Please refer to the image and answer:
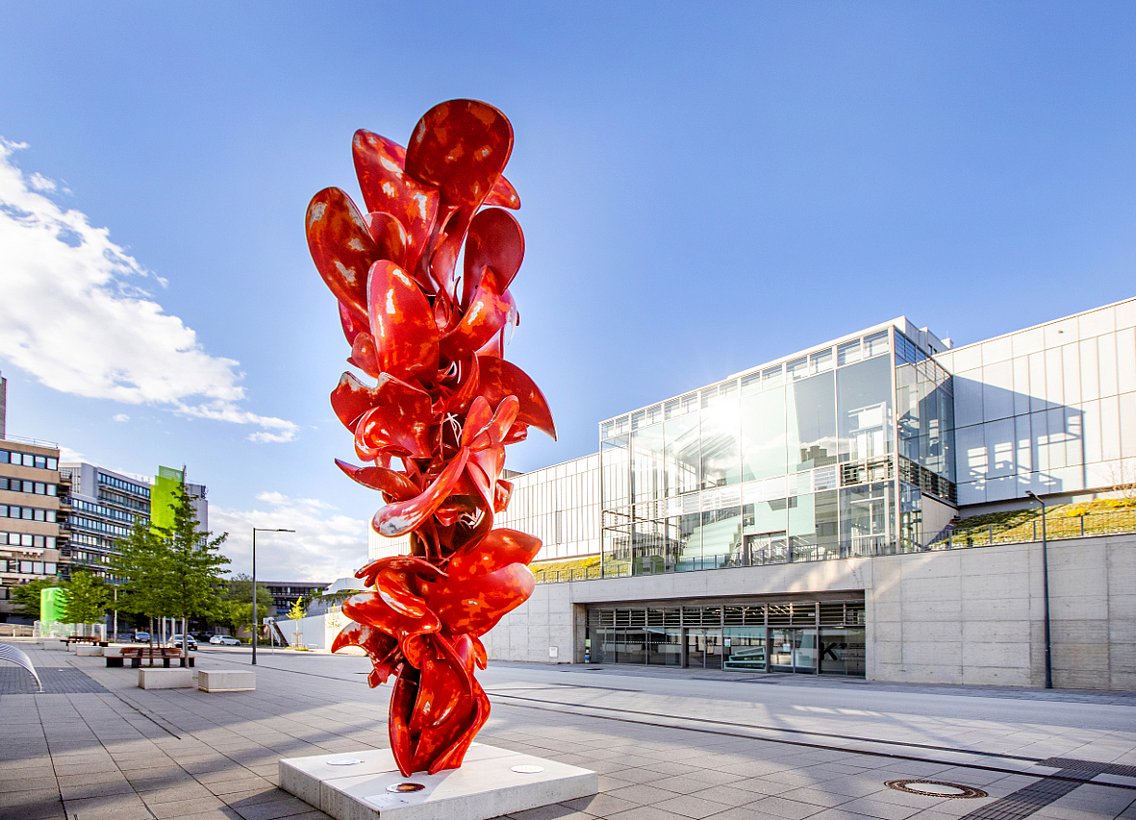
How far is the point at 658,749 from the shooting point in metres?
10.6

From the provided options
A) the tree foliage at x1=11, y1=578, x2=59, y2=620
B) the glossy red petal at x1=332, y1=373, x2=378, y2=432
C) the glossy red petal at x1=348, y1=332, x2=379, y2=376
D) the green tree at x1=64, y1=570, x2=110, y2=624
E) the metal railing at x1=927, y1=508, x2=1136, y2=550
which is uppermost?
the glossy red petal at x1=348, y1=332, x2=379, y2=376

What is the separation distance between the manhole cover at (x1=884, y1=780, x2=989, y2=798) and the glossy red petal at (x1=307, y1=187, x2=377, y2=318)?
301 inches

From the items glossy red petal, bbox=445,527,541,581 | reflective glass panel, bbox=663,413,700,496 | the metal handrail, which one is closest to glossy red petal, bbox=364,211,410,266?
glossy red petal, bbox=445,527,541,581

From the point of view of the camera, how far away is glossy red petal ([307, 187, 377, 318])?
8.15 metres

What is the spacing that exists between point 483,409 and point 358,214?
2.55 metres

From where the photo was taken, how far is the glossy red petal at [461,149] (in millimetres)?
7637

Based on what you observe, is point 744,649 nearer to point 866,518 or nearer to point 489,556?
point 866,518

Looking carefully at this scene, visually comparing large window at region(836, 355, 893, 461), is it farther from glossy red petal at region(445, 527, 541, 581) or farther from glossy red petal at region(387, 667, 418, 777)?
glossy red petal at region(387, 667, 418, 777)

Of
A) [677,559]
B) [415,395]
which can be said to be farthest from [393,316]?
[677,559]

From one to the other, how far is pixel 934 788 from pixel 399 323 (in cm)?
730

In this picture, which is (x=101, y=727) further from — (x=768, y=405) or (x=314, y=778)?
(x=768, y=405)

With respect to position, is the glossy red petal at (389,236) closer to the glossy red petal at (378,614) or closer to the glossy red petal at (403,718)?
the glossy red petal at (378,614)

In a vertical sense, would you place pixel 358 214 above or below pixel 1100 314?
below

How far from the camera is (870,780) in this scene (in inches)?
337
